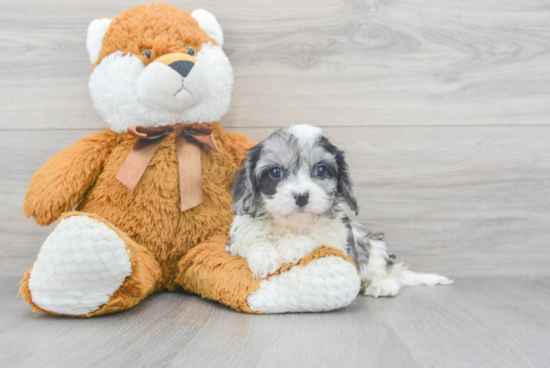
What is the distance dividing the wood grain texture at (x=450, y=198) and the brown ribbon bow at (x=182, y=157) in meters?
0.40

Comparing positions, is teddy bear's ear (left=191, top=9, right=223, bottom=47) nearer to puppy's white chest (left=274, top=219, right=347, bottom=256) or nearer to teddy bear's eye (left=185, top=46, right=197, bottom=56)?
teddy bear's eye (left=185, top=46, right=197, bottom=56)

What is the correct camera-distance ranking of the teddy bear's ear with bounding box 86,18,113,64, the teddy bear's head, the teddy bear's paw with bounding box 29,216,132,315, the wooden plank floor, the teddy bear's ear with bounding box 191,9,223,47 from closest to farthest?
1. the wooden plank floor
2. the teddy bear's paw with bounding box 29,216,132,315
3. the teddy bear's head
4. the teddy bear's ear with bounding box 86,18,113,64
5. the teddy bear's ear with bounding box 191,9,223,47

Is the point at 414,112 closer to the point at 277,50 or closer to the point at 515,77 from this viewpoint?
the point at 515,77

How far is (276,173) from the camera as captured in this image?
1339 millimetres

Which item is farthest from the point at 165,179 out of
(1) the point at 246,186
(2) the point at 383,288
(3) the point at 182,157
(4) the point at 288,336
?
(2) the point at 383,288

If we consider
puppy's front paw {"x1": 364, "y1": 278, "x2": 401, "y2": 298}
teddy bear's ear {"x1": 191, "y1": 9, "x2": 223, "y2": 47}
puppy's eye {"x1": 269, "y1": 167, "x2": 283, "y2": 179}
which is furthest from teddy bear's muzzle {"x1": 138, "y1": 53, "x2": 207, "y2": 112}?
puppy's front paw {"x1": 364, "y1": 278, "x2": 401, "y2": 298}

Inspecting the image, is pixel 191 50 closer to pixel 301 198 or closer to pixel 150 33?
pixel 150 33

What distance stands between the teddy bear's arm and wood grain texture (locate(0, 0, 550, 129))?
0.42m

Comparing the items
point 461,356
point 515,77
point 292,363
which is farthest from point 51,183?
point 515,77

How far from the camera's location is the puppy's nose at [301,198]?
1246 mm

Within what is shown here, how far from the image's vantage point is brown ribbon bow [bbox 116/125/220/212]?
4.90 ft

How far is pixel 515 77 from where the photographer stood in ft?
6.38

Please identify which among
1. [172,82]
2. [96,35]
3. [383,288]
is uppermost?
[96,35]

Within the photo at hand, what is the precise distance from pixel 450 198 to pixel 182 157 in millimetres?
1204
